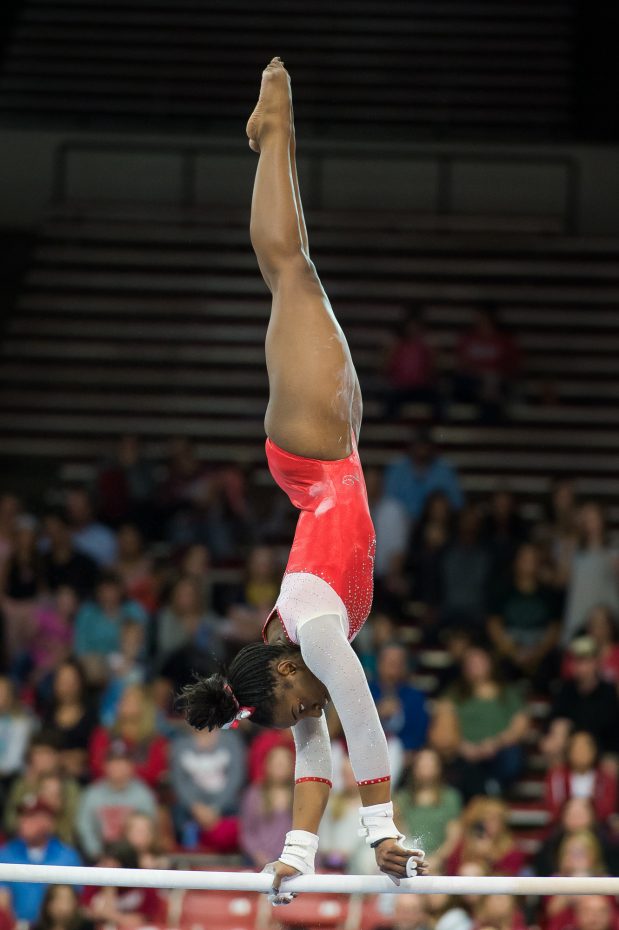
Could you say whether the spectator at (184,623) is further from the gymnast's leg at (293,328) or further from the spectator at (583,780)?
the gymnast's leg at (293,328)

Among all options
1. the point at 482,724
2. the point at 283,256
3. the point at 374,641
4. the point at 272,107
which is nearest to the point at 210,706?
the point at 283,256

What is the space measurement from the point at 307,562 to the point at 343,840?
377cm

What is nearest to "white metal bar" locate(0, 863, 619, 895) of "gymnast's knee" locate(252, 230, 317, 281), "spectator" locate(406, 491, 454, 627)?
"gymnast's knee" locate(252, 230, 317, 281)

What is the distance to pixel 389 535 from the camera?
10203 mm

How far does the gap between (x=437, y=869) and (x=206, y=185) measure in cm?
818

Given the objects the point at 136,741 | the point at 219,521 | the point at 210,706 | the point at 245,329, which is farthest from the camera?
the point at 245,329

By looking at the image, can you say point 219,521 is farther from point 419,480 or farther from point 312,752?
point 312,752

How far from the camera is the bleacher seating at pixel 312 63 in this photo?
14562mm

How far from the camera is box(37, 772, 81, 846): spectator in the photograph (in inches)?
308

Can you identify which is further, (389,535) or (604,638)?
(389,535)

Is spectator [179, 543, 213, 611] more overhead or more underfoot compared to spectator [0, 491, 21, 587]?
more underfoot

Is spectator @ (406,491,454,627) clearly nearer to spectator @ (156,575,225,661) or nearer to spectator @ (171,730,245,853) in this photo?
spectator @ (156,575,225,661)

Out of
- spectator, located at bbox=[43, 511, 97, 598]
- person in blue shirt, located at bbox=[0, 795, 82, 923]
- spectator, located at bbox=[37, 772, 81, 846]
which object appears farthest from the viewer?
spectator, located at bbox=[43, 511, 97, 598]

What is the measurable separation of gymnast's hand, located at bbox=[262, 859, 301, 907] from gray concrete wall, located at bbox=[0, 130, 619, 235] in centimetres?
1029
